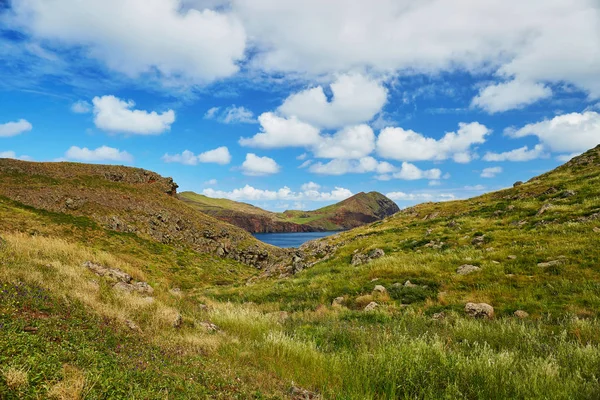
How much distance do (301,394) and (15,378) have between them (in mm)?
3765

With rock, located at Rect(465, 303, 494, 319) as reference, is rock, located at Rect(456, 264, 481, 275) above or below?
above

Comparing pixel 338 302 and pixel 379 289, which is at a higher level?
pixel 379 289

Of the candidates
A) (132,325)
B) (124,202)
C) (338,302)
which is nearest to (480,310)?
(338,302)

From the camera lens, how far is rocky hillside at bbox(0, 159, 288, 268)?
→ 1802 inches

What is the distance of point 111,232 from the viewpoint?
4438cm

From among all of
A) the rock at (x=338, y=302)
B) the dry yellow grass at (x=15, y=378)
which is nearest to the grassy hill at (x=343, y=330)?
the dry yellow grass at (x=15, y=378)

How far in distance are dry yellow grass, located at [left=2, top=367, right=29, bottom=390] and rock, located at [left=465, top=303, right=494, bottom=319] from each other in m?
11.4

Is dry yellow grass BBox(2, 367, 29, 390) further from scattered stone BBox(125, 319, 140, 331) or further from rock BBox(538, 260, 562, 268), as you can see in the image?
rock BBox(538, 260, 562, 268)

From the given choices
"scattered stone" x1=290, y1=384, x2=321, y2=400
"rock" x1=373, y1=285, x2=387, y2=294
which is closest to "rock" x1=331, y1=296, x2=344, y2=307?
"rock" x1=373, y1=285, x2=387, y2=294

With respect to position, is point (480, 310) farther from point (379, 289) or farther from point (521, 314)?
point (379, 289)

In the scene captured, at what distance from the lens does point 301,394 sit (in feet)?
15.6

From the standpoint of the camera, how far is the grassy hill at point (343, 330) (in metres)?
4.34

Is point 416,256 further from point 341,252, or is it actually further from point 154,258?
point 154,258

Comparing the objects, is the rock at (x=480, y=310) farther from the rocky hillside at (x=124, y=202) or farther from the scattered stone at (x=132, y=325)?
the rocky hillside at (x=124, y=202)
